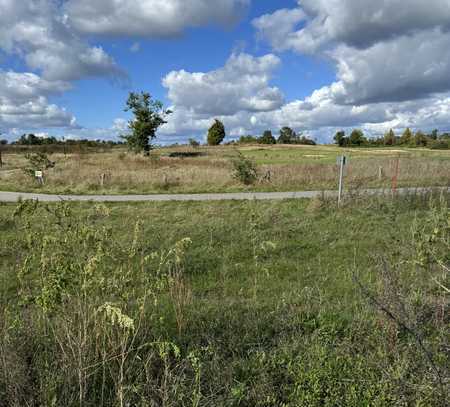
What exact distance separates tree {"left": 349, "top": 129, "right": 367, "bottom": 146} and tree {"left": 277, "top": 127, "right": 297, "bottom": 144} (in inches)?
727

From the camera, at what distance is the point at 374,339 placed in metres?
3.54

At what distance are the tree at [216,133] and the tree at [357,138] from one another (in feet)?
134

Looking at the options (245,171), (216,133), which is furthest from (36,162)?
(216,133)

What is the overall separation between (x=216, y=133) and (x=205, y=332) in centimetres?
8909

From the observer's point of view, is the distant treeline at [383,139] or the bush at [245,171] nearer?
the bush at [245,171]

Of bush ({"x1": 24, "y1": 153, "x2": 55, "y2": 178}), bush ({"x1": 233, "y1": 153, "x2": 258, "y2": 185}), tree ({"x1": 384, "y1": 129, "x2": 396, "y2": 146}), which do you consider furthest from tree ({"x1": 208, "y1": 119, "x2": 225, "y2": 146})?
bush ({"x1": 233, "y1": 153, "x2": 258, "y2": 185})

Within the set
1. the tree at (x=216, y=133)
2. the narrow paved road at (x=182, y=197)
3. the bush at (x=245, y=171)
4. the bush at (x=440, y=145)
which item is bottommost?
the narrow paved road at (x=182, y=197)

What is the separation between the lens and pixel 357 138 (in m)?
106

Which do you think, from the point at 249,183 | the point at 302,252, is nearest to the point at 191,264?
the point at 302,252

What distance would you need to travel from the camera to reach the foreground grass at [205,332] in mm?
2627

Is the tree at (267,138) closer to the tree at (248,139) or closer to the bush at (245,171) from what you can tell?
the tree at (248,139)

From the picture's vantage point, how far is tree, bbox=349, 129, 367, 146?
106 m

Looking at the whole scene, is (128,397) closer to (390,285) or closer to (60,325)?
(60,325)

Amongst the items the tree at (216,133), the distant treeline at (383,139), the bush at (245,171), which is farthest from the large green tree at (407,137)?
the bush at (245,171)
